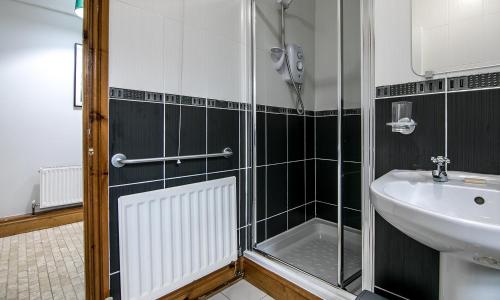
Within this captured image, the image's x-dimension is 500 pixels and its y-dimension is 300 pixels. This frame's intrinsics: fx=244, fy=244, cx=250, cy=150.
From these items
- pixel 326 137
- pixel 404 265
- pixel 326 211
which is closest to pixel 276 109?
pixel 326 137

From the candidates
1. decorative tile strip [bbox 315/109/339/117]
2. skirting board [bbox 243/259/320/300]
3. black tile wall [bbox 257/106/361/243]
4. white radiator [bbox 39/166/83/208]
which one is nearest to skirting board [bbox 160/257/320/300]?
skirting board [bbox 243/259/320/300]

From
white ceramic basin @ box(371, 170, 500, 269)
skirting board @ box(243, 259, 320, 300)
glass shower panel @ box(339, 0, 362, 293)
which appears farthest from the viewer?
skirting board @ box(243, 259, 320, 300)

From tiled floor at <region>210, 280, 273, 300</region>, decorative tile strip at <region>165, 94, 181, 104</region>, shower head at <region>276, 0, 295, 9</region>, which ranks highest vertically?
shower head at <region>276, 0, 295, 9</region>

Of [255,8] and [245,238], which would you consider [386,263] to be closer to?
[245,238]

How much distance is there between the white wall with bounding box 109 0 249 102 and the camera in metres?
1.09

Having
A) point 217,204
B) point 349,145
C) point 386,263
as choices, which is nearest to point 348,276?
point 386,263

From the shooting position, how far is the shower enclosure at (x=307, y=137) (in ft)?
4.12

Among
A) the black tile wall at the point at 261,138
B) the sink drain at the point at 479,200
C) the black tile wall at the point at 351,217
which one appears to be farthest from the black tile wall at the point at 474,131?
the black tile wall at the point at 261,138

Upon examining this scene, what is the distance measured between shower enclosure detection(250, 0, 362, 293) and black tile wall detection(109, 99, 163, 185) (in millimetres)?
665

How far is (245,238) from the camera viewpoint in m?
1.62

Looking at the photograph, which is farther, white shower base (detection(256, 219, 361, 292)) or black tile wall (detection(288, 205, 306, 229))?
black tile wall (detection(288, 205, 306, 229))

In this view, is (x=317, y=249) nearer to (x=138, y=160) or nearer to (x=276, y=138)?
(x=276, y=138)

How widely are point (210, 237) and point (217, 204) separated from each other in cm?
19

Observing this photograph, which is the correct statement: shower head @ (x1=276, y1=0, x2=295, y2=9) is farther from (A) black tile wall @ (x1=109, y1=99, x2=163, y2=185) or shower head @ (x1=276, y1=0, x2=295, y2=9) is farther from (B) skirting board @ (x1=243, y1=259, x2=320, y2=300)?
(B) skirting board @ (x1=243, y1=259, x2=320, y2=300)
